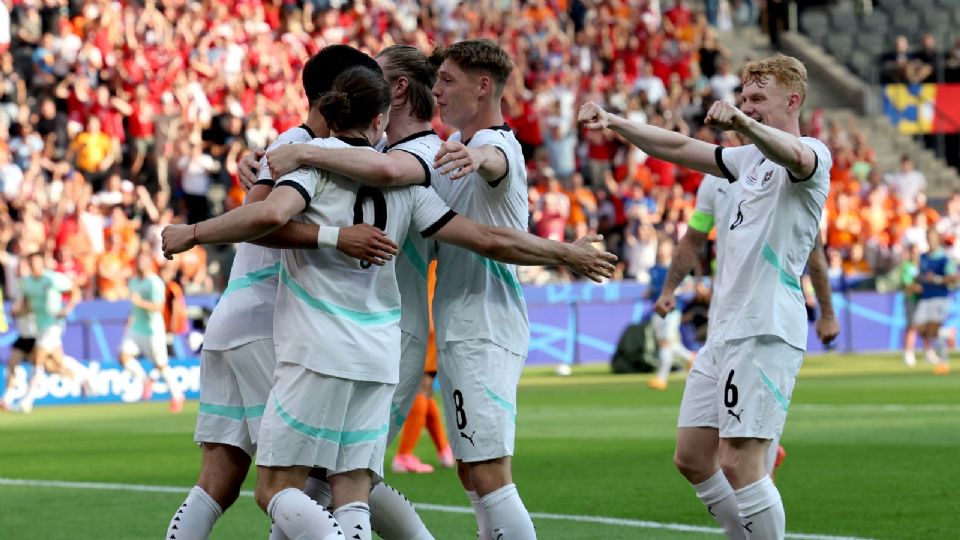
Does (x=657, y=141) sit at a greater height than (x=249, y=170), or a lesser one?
greater

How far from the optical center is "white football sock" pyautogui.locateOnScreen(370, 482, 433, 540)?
24.2 feet

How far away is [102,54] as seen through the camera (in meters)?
27.3

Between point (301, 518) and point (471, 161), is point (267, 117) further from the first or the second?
point (301, 518)

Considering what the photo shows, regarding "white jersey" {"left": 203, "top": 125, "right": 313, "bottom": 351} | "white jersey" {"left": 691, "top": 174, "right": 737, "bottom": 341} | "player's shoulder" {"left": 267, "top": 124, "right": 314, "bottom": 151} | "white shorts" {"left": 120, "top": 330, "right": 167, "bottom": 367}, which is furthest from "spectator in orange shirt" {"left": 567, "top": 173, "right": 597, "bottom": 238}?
"player's shoulder" {"left": 267, "top": 124, "right": 314, "bottom": 151}

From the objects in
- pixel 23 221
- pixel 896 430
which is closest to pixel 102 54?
pixel 23 221

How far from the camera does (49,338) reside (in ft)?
71.4

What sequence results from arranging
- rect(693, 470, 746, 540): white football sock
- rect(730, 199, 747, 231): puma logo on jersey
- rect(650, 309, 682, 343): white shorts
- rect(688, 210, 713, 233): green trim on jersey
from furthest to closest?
rect(650, 309, 682, 343): white shorts → rect(688, 210, 713, 233): green trim on jersey → rect(693, 470, 746, 540): white football sock → rect(730, 199, 747, 231): puma logo on jersey

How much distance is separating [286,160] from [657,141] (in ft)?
6.42

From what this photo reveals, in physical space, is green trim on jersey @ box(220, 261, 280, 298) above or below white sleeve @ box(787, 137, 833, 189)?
below

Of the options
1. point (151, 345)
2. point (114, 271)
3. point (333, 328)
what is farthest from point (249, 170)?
point (114, 271)

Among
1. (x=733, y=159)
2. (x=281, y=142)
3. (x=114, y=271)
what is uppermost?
(x=281, y=142)

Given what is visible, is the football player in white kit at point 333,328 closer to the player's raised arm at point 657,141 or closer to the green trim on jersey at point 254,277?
the green trim on jersey at point 254,277

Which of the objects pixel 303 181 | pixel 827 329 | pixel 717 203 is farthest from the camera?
pixel 717 203

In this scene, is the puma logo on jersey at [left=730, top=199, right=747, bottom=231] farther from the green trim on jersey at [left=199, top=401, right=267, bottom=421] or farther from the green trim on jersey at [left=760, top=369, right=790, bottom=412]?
the green trim on jersey at [left=199, top=401, right=267, bottom=421]
